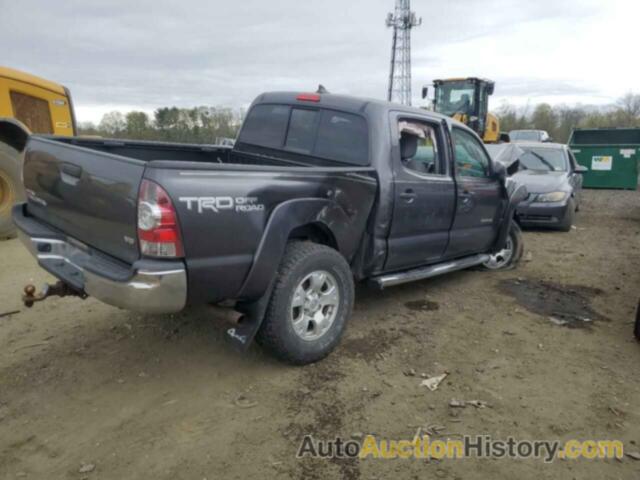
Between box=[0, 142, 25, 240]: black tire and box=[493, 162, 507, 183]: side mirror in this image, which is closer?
box=[493, 162, 507, 183]: side mirror

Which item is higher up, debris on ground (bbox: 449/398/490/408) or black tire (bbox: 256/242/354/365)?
black tire (bbox: 256/242/354/365)

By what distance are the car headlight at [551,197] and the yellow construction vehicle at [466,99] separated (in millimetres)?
9141

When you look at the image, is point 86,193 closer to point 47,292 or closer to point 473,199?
point 47,292

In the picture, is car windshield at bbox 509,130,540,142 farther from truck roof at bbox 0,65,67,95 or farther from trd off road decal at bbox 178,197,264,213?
trd off road decal at bbox 178,197,264,213

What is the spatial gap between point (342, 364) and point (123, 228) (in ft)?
6.10

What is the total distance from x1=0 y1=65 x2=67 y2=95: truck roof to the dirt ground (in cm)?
406

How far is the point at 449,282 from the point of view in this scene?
5.94m

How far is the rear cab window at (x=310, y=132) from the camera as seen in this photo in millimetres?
4203

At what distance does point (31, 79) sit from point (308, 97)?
5860mm

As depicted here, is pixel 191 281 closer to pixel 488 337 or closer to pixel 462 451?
pixel 462 451

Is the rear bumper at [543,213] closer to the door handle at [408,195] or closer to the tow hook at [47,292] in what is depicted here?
the door handle at [408,195]

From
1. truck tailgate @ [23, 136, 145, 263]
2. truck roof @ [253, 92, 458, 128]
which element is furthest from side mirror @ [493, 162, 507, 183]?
truck tailgate @ [23, 136, 145, 263]

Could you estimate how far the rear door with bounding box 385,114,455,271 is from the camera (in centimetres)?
428

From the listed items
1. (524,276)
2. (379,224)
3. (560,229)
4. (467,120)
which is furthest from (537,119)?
(379,224)
